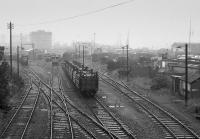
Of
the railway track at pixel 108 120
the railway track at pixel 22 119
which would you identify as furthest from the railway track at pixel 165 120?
the railway track at pixel 22 119

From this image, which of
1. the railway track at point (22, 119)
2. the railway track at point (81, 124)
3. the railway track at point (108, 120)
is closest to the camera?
the railway track at point (81, 124)

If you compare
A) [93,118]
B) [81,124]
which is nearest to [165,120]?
[93,118]

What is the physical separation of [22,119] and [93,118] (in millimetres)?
5118

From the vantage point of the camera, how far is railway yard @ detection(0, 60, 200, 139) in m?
19.2

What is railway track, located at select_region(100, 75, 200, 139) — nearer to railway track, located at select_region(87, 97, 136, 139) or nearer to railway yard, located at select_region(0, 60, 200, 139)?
railway yard, located at select_region(0, 60, 200, 139)

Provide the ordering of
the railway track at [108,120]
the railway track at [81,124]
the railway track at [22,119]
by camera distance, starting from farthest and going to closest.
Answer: the railway track at [108,120], the railway track at [22,119], the railway track at [81,124]

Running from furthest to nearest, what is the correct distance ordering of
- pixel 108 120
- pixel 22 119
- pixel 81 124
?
pixel 22 119, pixel 108 120, pixel 81 124

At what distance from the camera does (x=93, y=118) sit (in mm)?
23156

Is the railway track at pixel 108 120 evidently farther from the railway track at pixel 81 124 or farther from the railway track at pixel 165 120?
the railway track at pixel 165 120

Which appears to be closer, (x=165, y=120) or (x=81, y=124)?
(x=81, y=124)

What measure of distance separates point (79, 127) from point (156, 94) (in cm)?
1585

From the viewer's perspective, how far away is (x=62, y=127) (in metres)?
20.6

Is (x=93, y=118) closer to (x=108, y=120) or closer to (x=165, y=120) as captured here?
(x=108, y=120)

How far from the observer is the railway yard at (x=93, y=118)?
19.2 meters
